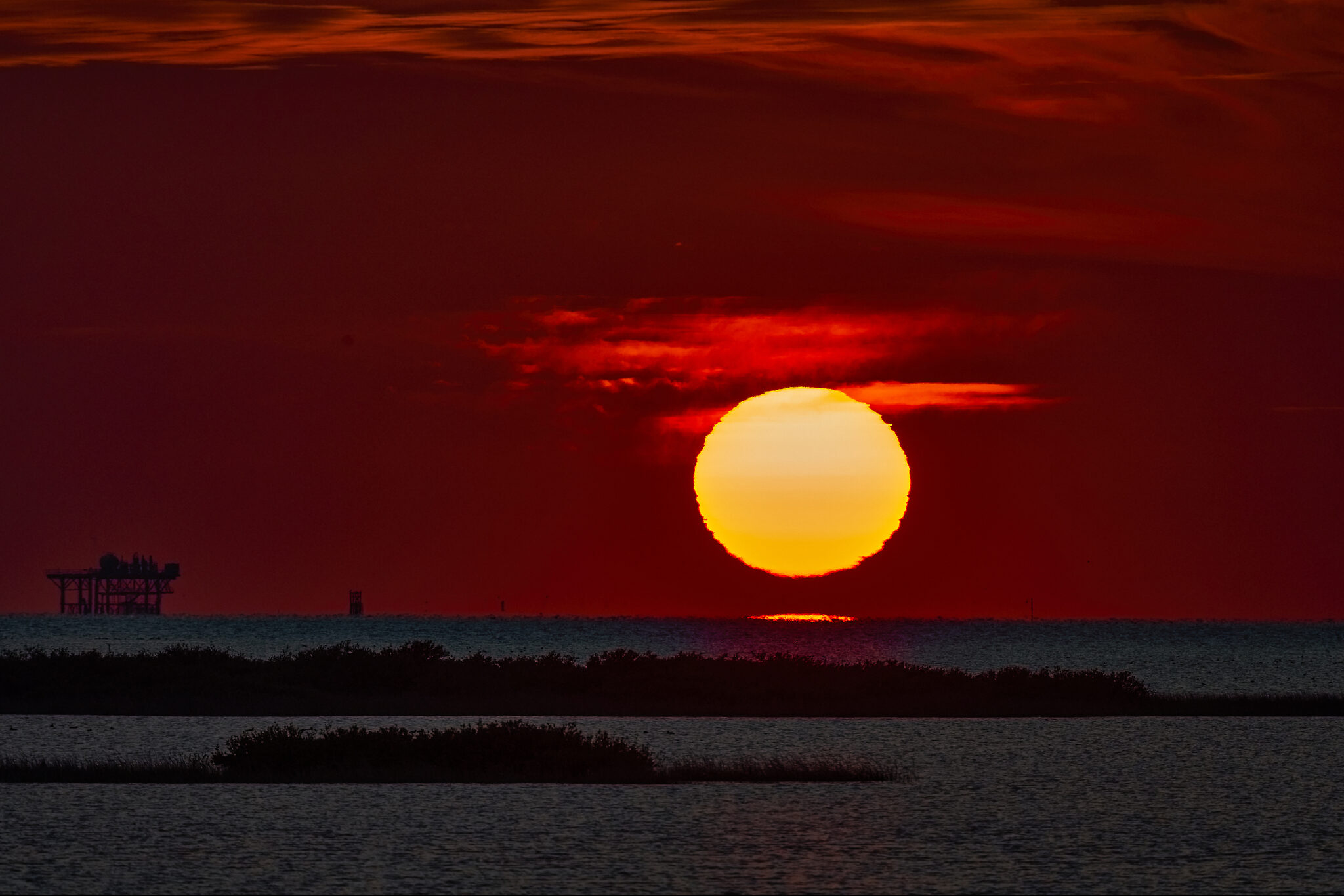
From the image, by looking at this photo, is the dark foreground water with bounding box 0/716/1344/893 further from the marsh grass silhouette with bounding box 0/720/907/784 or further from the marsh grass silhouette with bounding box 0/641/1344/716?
the marsh grass silhouette with bounding box 0/641/1344/716

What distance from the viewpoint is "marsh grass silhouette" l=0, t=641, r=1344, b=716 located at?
7706 centimetres

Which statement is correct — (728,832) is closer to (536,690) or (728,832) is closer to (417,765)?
(417,765)

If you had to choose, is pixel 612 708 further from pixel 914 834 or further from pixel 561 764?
pixel 914 834

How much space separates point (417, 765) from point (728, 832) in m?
11.8

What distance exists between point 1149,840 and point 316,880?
60.9ft

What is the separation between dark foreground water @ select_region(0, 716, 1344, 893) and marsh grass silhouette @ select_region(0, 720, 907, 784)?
610 mm

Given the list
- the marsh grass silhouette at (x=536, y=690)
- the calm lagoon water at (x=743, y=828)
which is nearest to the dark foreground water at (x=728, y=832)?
the calm lagoon water at (x=743, y=828)

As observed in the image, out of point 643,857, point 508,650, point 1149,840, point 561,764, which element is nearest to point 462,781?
point 561,764

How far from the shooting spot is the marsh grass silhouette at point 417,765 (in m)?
51.7

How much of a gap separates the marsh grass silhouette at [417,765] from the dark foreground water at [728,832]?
61 centimetres

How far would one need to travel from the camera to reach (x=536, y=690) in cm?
8056

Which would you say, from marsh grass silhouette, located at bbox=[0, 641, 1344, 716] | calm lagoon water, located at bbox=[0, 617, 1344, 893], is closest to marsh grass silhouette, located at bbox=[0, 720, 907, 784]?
calm lagoon water, located at bbox=[0, 617, 1344, 893]

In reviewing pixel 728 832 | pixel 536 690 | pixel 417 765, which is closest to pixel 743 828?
pixel 728 832

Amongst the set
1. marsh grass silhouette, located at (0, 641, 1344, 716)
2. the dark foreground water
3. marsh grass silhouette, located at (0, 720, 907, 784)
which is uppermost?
marsh grass silhouette, located at (0, 641, 1344, 716)
